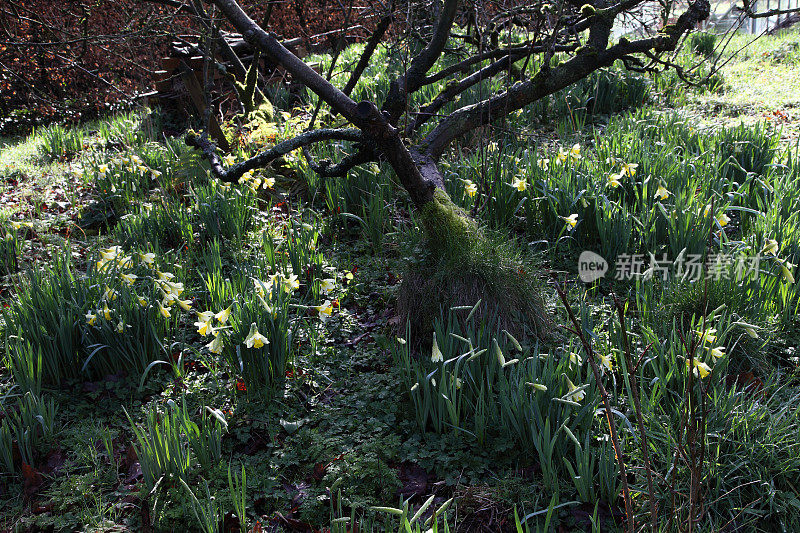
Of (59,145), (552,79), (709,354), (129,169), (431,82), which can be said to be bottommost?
(709,354)

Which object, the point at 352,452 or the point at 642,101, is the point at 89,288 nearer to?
the point at 352,452

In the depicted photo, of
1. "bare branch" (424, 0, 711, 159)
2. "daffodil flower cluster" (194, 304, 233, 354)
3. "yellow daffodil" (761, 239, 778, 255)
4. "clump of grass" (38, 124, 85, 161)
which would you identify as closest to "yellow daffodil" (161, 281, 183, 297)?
"daffodil flower cluster" (194, 304, 233, 354)

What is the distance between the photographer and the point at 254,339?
7.24 feet

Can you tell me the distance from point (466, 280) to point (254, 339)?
964 mm

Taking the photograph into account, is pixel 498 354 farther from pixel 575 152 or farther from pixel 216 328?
pixel 575 152

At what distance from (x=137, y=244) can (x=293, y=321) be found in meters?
1.29

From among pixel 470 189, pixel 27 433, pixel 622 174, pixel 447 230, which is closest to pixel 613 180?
pixel 622 174

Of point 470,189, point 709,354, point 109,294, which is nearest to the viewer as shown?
point 709,354

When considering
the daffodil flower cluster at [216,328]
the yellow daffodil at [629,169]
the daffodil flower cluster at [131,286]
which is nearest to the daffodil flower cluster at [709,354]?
the yellow daffodil at [629,169]

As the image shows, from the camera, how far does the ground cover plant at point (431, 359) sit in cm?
178

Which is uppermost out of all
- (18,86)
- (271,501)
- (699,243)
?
(18,86)

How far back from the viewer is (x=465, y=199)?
344 cm

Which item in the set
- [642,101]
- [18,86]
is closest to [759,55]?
[642,101]

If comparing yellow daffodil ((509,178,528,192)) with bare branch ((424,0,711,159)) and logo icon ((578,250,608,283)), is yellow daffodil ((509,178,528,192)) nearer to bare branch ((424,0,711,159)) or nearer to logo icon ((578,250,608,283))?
logo icon ((578,250,608,283))
